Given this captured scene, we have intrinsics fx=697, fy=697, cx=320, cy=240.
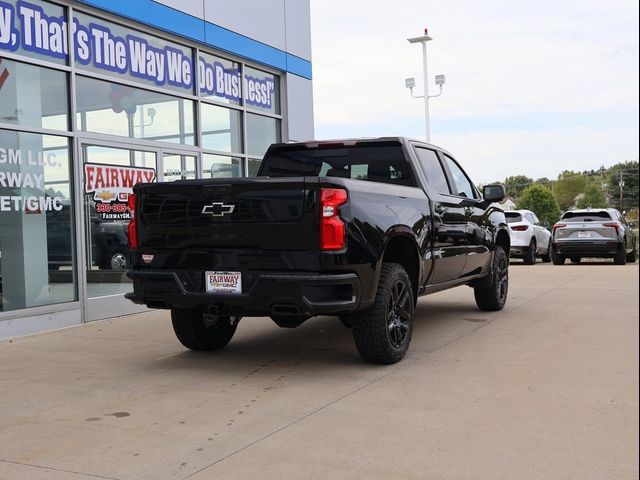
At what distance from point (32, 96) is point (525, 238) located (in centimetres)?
1330

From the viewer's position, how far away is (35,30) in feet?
26.4

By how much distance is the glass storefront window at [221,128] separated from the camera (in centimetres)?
1114

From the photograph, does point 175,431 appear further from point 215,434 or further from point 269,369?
point 269,369

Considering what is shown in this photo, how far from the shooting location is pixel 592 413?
4.29 m

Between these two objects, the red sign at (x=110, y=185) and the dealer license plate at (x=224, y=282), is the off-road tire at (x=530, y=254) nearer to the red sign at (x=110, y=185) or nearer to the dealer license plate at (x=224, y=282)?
the red sign at (x=110, y=185)

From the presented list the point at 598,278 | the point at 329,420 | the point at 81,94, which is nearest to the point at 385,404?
the point at 329,420

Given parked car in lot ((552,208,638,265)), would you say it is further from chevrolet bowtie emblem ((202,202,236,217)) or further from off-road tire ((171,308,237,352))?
chevrolet bowtie emblem ((202,202,236,217))

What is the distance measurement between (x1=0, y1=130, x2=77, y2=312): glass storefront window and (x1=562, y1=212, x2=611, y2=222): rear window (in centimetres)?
1272

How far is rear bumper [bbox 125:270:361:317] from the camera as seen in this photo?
5.00 m

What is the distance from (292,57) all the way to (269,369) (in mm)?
8907

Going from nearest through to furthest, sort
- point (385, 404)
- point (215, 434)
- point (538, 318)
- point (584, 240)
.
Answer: point (215, 434), point (385, 404), point (538, 318), point (584, 240)

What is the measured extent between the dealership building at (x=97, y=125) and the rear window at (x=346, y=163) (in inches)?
112

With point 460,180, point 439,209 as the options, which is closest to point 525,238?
point 460,180

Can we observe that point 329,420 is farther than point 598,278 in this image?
No
